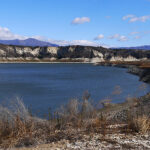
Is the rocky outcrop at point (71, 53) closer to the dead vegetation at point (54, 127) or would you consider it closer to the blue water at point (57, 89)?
the blue water at point (57, 89)

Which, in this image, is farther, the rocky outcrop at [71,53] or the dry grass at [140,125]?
the rocky outcrop at [71,53]

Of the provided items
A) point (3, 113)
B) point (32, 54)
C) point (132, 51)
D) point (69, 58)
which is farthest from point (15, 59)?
point (3, 113)

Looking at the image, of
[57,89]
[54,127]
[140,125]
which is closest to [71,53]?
[57,89]

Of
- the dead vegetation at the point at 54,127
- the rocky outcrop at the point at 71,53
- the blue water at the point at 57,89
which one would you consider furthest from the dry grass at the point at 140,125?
the rocky outcrop at the point at 71,53

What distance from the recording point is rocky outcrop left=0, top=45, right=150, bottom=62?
160 m

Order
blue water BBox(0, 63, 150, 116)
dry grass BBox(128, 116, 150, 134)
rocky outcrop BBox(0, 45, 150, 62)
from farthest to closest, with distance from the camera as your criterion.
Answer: rocky outcrop BBox(0, 45, 150, 62)
blue water BBox(0, 63, 150, 116)
dry grass BBox(128, 116, 150, 134)

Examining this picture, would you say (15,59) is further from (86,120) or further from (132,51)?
(86,120)

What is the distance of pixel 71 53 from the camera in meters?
171

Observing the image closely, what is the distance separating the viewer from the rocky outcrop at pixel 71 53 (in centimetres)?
16012

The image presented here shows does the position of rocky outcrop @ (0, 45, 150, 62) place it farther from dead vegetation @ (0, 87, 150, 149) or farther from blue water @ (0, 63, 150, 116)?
dead vegetation @ (0, 87, 150, 149)

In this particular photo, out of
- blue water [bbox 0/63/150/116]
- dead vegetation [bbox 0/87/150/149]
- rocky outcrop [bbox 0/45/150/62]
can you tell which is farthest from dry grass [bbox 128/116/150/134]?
rocky outcrop [bbox 0/45/150/62]

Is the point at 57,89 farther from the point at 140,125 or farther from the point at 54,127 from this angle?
the point at 140,125

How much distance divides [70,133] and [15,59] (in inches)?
6213

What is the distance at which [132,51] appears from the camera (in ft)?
546
